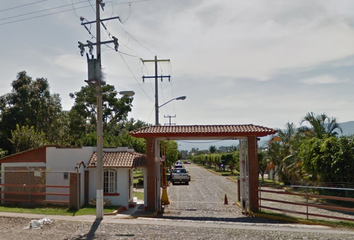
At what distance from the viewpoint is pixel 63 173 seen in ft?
61.1

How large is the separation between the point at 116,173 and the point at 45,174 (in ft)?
11.7

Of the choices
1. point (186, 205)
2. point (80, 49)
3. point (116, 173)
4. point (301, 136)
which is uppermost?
point (80, 49)

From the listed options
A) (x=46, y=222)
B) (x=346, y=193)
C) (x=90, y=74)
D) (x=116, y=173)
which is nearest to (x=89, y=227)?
(x=46, y=222)

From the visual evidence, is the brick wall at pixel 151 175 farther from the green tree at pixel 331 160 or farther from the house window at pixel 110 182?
the green tree at pixel 331 160

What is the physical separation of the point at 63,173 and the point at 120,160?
294 cm

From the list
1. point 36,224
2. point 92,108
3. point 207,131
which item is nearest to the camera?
point 36,224

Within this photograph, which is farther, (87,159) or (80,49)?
(87,159)

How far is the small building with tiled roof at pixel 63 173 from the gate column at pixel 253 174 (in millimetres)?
5306

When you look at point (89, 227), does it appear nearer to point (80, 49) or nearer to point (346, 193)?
point (80, 49)

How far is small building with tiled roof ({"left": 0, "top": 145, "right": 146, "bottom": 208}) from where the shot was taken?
18.2 m

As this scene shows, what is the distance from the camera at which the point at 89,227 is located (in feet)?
39.8

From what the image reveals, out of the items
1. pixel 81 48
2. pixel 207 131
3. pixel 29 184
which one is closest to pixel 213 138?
pixel 207 131

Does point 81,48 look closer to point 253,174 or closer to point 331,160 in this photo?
point 253,174

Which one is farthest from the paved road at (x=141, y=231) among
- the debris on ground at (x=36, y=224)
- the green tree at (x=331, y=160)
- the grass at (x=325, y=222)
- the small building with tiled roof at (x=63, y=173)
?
the green tree at (x=331, y=160)
